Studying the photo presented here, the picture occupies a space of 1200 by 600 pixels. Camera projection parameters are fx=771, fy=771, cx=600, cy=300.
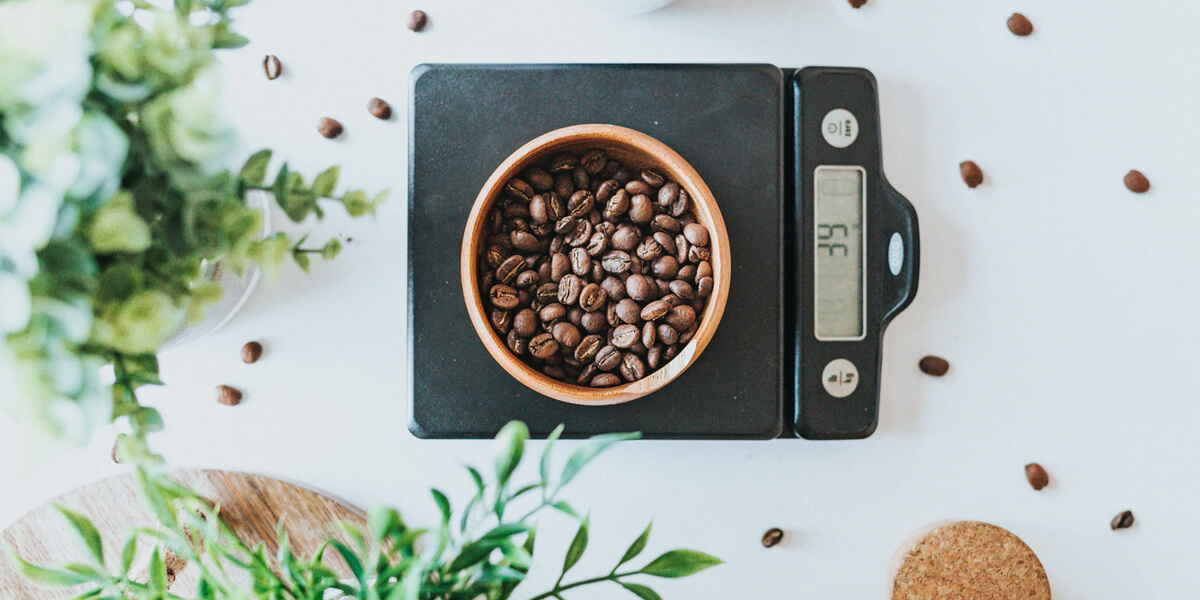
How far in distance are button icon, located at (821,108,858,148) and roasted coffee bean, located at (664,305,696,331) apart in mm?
273

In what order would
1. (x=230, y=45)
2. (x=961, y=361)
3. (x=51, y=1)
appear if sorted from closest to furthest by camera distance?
1. (x=51, y=1)
2. (x=230, y=45)
3. (x=961, y=361)

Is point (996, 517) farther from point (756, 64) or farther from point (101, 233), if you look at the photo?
point (101, 233)

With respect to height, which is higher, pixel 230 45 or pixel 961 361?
pixel 230 45

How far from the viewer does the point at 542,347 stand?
2.46 ft

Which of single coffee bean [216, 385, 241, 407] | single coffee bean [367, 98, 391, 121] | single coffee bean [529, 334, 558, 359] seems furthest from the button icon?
single coffee bean [216, 385, 241, 407]

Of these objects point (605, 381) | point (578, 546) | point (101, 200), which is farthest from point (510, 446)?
point (605, 381)

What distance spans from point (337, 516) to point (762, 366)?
50 cm

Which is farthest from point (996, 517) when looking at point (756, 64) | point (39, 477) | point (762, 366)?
point (39, 477)

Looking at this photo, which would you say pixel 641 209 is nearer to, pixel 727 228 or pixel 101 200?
pixel 727 228

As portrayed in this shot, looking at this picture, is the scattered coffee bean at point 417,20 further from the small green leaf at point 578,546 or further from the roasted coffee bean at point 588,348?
the small green leaf at point 578,546

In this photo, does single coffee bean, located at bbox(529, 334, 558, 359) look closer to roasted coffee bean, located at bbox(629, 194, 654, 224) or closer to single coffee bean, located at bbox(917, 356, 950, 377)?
roasted coffee bean, located at bbox(629, 194, 654, 224)

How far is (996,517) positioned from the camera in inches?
36.5

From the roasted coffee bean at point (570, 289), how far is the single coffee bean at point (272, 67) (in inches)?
16.7

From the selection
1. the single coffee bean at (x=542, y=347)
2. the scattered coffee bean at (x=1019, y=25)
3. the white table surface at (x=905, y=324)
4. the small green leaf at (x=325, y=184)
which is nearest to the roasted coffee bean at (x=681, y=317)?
the single coffee bean at (x=542, y=347)
